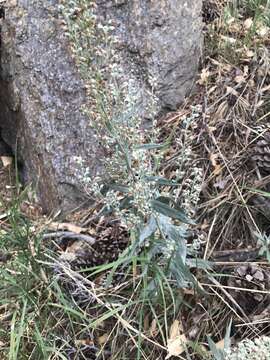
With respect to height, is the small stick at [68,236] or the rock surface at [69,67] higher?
the rock surface at [69,67]

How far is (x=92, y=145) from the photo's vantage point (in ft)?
7.57

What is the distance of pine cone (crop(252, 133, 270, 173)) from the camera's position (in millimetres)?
2079

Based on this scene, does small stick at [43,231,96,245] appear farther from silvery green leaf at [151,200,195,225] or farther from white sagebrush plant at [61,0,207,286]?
silvery green leaf at [151,200,195,225]

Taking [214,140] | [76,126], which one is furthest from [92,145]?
[214,140]

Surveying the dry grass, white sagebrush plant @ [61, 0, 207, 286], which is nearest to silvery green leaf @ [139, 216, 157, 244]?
white sagebrush plant @ [61, 0, 207, 286]

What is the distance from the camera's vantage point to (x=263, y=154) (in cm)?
209

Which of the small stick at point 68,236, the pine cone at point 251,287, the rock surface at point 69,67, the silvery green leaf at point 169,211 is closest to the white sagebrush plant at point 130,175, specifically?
the silvery green leaf at point 169,211

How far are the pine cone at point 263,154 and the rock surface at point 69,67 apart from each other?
1.47ft

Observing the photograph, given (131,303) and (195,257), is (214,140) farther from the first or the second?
(131,303)

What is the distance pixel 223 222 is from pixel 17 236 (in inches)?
28.3

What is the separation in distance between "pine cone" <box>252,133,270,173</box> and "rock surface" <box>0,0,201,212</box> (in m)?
0.45

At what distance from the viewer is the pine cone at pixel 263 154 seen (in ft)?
6.82

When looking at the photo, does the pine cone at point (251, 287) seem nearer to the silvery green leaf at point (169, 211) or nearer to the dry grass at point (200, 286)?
the dry grass at point (200, 286)

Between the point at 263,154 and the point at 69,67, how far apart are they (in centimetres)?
81
